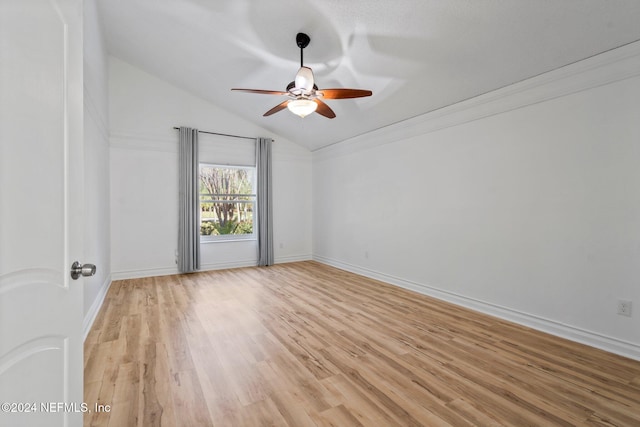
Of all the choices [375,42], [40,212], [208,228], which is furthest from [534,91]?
[208,228]

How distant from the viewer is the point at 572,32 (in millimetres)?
2340

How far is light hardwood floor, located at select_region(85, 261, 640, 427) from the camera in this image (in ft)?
5.52

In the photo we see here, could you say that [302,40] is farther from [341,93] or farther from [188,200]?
[188,200]

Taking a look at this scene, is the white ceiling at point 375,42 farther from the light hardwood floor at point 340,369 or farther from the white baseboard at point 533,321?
the light hardwood floor at point 340,369

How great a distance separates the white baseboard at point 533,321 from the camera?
2387 mm

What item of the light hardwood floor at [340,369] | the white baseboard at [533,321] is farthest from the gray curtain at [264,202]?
the white baseboard at [533,321]

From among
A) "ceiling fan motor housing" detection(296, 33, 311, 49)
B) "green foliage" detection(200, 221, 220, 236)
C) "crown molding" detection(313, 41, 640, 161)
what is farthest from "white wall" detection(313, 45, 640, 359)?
"green foliage" detection(200, 221, 220, 236)

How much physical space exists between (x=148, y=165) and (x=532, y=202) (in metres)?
5.48

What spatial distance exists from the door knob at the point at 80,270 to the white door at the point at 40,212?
2 centimetres

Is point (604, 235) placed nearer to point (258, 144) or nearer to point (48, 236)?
point (48, 236)

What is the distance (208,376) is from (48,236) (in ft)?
5.20

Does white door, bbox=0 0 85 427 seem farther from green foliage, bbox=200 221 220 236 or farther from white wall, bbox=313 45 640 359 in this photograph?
green foliage, bbox=200 221 220 236

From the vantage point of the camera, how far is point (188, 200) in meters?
5.18

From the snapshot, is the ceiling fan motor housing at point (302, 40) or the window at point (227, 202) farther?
the window at point (227, 202)
